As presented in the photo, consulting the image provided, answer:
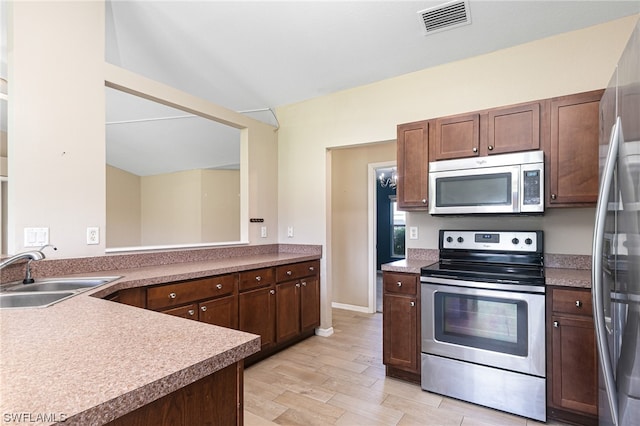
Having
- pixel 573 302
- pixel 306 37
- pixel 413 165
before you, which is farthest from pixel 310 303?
pixel 306 37

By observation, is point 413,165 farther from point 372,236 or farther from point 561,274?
point 372,236

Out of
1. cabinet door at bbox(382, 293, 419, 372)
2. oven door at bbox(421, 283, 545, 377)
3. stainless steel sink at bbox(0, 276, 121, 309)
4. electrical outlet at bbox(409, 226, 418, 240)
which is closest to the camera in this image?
stainless steel sink at bbox(0, 276, 121, 309)

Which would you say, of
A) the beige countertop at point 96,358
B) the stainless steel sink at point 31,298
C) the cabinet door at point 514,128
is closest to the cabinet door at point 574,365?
the cabinet door at point 514,128

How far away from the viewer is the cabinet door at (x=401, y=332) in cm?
250

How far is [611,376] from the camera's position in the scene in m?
1.17

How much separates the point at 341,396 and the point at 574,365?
1.48m

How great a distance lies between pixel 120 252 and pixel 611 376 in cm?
285

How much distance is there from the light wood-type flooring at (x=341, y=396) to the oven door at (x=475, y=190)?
54.2 inches

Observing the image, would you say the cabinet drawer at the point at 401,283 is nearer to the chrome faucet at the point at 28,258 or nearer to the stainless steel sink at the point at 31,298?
the stainless steel sink at the point at 31,298

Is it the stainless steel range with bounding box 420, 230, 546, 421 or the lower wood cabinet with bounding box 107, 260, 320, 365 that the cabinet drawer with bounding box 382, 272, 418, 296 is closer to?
the stainless steel range with bounding box 420, 230, 546, 421

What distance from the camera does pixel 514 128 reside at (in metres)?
2.40

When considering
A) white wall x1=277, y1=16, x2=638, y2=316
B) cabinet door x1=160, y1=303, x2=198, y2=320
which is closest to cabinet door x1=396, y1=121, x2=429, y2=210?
white wall x1=277, y1=16, x2=638, y2=316

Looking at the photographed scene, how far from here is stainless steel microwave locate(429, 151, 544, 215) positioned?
2295 millimetres

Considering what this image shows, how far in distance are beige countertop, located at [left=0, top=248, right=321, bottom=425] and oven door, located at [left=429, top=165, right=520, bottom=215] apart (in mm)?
2091
